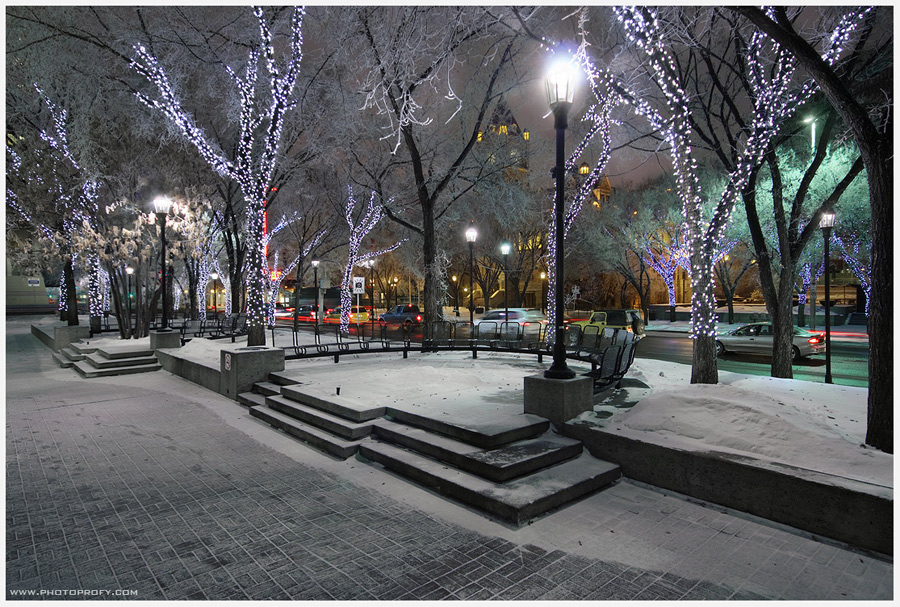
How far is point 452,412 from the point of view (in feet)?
22.6

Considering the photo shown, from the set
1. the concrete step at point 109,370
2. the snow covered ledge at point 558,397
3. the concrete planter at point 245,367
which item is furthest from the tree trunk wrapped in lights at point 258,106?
the snow covered ledge at point 558,397

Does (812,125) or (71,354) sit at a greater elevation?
(812,125)

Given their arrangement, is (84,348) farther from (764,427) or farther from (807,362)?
(807,362)

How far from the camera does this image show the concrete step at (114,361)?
43.9ft

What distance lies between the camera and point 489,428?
19.6ft

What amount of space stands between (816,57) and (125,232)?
1845cm

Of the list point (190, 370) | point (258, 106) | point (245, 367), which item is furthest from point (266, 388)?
point (258, 106)

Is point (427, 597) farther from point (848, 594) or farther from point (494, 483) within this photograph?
point (848, 594)

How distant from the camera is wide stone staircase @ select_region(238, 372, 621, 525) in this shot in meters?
4.89

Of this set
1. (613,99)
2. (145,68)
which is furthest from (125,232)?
(613,99)

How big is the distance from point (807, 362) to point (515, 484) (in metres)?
17.0

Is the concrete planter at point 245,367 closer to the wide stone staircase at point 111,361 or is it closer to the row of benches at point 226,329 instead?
the wide stone staircase at point 111,361

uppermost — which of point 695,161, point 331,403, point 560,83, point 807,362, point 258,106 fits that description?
point 258,106

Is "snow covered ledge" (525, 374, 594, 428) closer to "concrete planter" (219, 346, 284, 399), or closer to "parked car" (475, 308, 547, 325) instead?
"concrete planter" (219, 346, 284, 399)
